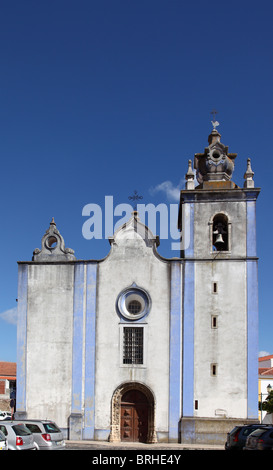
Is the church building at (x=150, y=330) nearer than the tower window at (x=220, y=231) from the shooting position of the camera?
Yes

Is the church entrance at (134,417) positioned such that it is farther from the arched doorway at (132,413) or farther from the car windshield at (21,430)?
the car windshield at (21,430)

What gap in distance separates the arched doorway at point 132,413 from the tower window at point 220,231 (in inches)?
302

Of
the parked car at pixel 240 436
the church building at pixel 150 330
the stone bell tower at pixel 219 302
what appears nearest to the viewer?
the parked car at pixel 240 436

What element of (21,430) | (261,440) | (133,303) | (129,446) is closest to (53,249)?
(133,303)

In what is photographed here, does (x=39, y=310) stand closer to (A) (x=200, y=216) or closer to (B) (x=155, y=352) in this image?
(B) (x=155, y=352)

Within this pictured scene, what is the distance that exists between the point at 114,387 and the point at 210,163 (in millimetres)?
12100

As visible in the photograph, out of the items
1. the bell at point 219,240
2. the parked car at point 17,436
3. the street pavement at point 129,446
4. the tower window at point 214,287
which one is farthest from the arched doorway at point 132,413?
the parked car at point 17,436

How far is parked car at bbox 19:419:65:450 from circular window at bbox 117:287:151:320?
27.5 feet

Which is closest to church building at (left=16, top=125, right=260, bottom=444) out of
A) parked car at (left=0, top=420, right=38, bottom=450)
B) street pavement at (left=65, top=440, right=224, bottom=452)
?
street pavement at (left=65, top=440, right=224, bottom=452)

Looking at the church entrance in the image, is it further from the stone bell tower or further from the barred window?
the stone bell tower

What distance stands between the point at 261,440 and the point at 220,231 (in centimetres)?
1318

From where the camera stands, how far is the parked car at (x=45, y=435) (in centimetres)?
2003

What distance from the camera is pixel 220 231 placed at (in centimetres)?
2900
